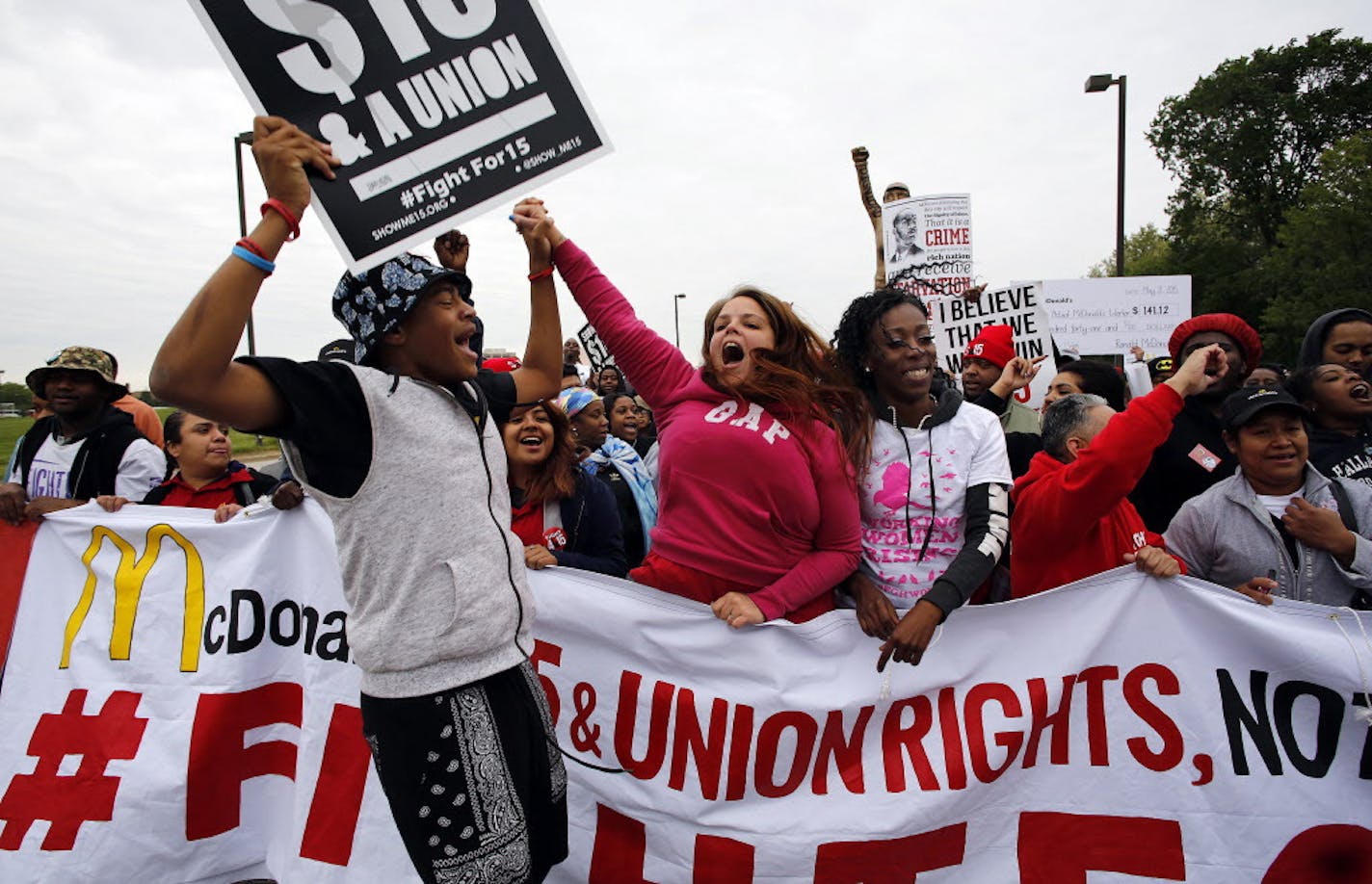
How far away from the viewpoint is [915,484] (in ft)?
7.80

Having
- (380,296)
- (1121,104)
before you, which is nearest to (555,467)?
(380,296)

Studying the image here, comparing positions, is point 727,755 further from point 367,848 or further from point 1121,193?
point 1121,193

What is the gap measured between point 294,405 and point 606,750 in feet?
5.38

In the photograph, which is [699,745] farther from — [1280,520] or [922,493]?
[1280,520]

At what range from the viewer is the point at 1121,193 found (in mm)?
12406

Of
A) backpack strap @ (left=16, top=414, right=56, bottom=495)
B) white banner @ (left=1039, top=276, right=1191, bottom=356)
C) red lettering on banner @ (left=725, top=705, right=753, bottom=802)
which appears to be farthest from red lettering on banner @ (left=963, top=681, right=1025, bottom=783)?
white banner @ (left=1039, top=276, right=1191, bottom=356)

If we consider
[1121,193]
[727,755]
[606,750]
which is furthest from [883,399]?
[1121,193]

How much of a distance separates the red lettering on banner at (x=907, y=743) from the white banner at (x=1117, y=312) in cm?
682

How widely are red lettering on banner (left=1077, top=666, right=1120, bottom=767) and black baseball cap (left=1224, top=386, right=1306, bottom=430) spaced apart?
3.25ft

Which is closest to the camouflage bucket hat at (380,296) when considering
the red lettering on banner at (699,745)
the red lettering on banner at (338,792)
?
the red lettering on banner at (699,745)

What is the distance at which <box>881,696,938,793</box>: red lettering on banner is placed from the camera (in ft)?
7.78

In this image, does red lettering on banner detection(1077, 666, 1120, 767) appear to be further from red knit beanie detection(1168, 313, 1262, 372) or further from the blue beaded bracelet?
the blue beaded bracelet

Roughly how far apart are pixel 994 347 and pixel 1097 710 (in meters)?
3.05

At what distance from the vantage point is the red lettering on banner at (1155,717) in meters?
2.29
